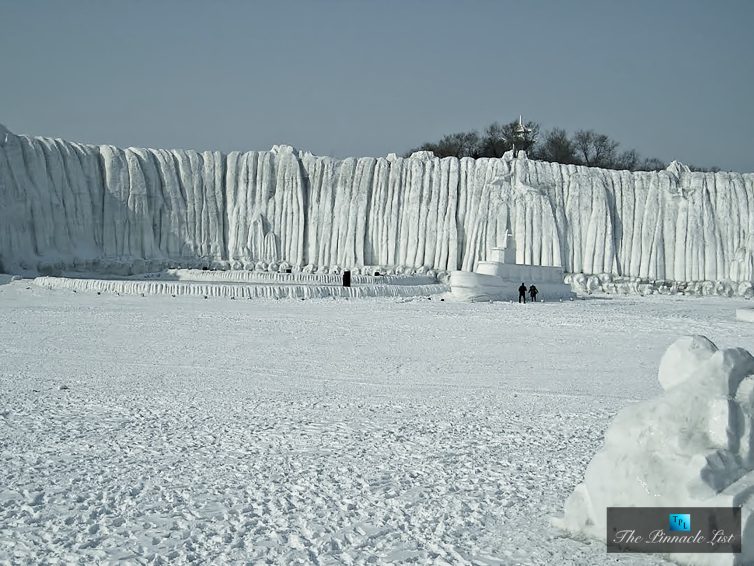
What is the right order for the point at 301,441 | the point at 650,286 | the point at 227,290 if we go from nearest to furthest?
the point at 301,441, the point at 227,290, the point at 650,286

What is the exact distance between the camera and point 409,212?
3450cm

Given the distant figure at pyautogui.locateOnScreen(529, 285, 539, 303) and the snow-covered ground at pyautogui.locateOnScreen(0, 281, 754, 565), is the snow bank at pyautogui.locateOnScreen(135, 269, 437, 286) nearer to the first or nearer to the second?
the distant figure at pyautogui.locateOnScreen(529, 285, 539, 303)

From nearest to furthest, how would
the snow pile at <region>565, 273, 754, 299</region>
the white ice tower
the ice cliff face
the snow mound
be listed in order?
the snow mound < the white ice tower < the snow pile at <region>565, 273, 754, 299</region> < the ice cliff face

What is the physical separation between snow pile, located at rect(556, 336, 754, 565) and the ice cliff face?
29.7 m

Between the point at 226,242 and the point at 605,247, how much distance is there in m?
16.7

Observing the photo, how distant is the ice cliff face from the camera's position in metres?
33.4

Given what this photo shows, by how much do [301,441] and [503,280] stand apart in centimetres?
1848

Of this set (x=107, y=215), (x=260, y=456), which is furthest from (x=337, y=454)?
(x=107, y=215)

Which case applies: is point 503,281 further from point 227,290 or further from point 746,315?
point 227,290

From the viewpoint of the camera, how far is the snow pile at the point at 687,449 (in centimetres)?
348

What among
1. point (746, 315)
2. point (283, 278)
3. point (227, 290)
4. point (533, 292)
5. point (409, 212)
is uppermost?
point (409, 212)

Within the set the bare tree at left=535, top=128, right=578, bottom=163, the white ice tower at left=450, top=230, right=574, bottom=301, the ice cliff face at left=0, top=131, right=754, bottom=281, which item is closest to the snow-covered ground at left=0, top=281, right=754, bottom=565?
the white ice tower at left=450, top=230, right=574, bottom=301

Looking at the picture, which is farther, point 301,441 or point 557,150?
point 557,150

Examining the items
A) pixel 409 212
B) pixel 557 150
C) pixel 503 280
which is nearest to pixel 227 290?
pixel 503 280
